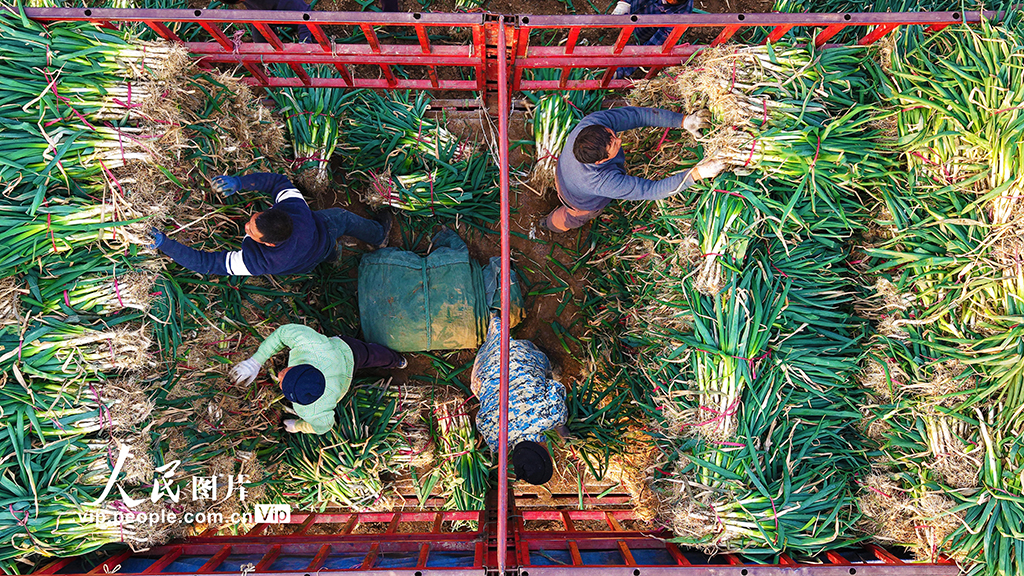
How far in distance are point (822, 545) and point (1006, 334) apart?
54.4 inches

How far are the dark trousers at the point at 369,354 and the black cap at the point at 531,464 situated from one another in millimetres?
1204

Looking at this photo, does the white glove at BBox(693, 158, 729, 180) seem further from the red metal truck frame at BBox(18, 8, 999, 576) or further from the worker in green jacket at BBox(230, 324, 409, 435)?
the worker in green jacket at BBox(230, 324, 409, 435)

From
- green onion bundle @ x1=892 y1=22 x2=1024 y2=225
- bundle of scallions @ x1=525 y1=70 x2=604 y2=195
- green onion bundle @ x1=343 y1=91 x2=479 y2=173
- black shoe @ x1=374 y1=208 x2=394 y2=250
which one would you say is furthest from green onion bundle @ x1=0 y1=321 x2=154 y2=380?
green onion bundle @ x1=892 y1=22 x2=1024 y2=225

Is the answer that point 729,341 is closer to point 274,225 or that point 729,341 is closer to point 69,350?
point 274,225

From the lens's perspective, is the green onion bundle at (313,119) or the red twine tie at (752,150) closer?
the red twine tie at (752,150)

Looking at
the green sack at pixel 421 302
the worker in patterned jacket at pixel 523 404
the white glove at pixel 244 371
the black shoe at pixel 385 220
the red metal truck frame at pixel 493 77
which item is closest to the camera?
the red metal truck frame at pixel 493 77

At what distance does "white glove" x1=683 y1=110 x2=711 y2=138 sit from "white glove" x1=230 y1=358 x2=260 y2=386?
293 cm

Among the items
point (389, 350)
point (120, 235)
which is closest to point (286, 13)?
point (120, 235)

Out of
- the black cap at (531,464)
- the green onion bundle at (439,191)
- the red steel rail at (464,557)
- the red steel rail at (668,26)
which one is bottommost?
the red steel rail at (464,557)

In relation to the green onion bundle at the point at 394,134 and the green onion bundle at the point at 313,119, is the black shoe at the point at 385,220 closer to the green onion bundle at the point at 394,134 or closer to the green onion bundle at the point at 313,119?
the green onion bundle at the point at 394,134

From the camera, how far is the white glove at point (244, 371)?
290cm

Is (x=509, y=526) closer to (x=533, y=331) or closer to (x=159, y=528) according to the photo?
(x=533, y=331)

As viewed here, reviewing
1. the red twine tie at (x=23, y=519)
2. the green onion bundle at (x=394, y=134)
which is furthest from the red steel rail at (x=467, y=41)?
the red twine tie at (x=23, y=519)

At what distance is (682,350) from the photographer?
105 inches
